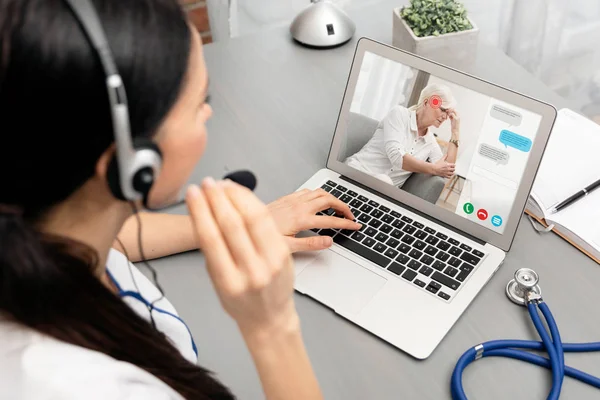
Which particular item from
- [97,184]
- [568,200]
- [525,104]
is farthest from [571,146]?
[97,184]

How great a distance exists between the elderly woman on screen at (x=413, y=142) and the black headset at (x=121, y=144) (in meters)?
0.51

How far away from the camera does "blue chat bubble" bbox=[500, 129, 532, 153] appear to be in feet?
2.80

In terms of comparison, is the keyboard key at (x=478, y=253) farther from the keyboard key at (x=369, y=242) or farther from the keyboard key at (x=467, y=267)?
the keyboard key at (x=369, y=242)

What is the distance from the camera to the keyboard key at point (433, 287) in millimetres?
852

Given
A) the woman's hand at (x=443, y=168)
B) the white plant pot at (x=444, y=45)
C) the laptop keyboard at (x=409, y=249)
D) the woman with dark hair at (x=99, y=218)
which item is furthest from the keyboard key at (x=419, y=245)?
the white plant pot at (x=444, y=45)

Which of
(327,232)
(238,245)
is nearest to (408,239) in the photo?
(327,232)

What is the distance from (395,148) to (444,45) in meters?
0.34

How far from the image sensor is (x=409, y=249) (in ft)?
2.98

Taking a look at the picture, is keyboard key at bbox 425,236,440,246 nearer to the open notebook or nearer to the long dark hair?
the open notebook

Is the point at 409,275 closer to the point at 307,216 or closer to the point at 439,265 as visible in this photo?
the point at 439,265

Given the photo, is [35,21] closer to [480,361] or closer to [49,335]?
[49,335]

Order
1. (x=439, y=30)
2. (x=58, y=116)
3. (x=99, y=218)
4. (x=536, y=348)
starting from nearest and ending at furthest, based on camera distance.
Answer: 1. (x=58, y=116)
2. (x=99, y=218)
3. (x=536, y=348)
4. (x=439, y=30)

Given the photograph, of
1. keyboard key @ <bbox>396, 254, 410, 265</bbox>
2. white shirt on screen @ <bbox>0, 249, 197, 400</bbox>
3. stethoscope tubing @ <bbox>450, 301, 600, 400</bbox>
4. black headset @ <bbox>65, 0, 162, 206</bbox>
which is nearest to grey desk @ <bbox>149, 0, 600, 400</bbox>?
stethoscope tubing @ <bbox>450, 301, 600, 400</bbox>

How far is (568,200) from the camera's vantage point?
3.17 feet
